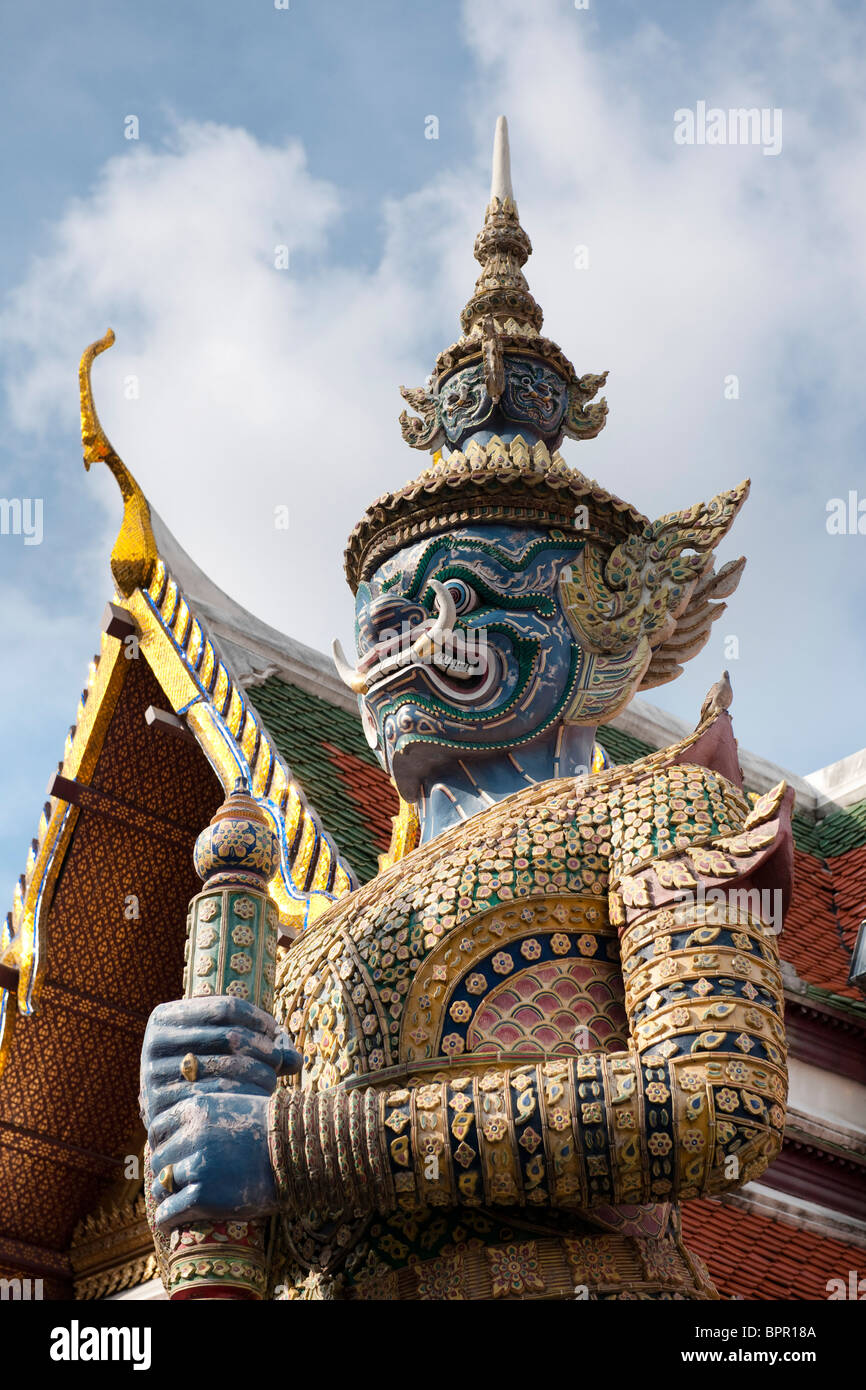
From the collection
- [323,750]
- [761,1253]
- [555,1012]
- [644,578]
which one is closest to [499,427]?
[644,578]

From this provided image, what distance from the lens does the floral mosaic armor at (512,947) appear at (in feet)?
11.9

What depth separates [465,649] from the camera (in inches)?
178

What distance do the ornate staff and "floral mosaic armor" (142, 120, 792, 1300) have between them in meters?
0.03

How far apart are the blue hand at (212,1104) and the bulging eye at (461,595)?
1.26 m

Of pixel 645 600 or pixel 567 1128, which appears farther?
pixel 645 600

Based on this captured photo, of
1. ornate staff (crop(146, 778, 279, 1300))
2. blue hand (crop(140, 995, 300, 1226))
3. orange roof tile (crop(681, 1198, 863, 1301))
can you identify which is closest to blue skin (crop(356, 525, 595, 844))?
ornate staff (crop(146, 778, 279, 1300))

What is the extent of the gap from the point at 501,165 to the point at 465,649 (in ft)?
6.10

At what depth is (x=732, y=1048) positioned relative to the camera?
12.1ft

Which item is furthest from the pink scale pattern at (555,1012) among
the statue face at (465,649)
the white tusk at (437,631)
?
the white tusk at (437,631)

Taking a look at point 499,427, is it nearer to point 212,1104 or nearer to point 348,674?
point 348,674

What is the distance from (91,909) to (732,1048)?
3.82 metres

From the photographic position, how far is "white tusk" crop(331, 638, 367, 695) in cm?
469
